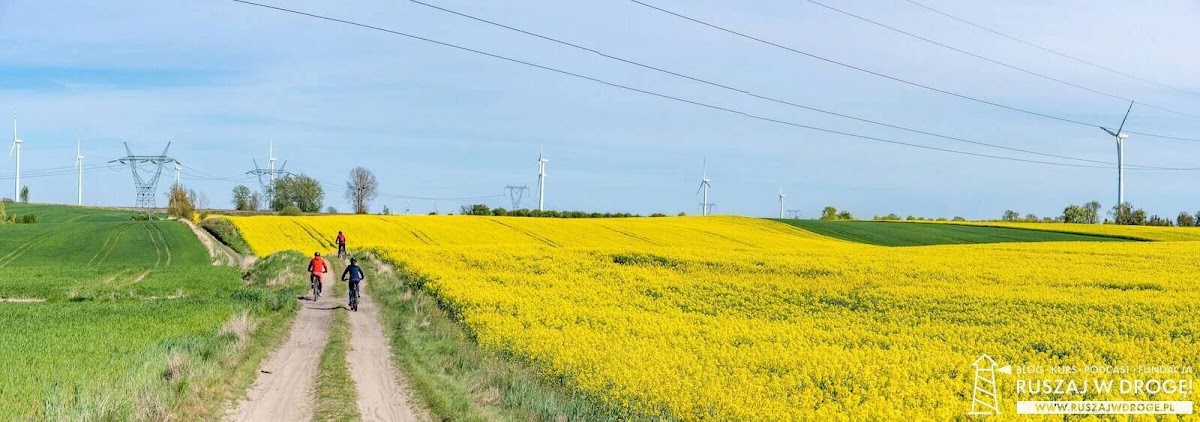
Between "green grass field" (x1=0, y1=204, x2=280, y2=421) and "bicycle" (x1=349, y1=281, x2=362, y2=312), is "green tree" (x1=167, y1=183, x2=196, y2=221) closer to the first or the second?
"green grass field" (x1=0, y1=204, x2=280, y2=421)

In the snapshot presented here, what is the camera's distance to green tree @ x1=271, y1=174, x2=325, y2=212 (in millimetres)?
157250

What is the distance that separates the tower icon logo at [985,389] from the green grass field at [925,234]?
6664 centimetres

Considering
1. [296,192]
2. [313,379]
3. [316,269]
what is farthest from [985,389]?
[296,192]

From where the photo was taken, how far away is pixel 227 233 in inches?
2955

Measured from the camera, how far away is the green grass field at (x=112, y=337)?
11805 millimetres

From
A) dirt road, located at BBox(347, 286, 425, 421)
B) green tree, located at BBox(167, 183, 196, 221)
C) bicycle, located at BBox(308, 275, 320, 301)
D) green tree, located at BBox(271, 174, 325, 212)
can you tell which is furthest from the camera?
green tree, located at BBox(271, 174, 325, 212)

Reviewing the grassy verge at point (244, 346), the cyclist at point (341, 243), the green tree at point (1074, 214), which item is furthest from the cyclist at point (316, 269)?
the green tree at point (1074, 214)

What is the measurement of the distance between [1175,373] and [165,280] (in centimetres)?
4071

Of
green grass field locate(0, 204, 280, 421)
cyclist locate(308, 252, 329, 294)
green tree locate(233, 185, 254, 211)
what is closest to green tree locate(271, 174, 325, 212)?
green tree locate(233, 185, 254, 211)

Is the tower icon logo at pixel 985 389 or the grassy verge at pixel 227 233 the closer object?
the tower icon logo at pixel 985 389

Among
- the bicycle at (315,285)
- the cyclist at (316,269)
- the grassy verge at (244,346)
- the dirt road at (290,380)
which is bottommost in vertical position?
the dirt road at (290,380)

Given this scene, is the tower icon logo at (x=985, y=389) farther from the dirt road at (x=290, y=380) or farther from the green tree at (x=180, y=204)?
the green tree at (x=180, y=204)

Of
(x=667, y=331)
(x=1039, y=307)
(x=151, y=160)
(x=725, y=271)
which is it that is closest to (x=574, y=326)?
(x=667, y=331)

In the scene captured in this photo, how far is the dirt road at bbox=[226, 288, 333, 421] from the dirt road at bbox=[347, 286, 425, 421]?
86 centimetres
